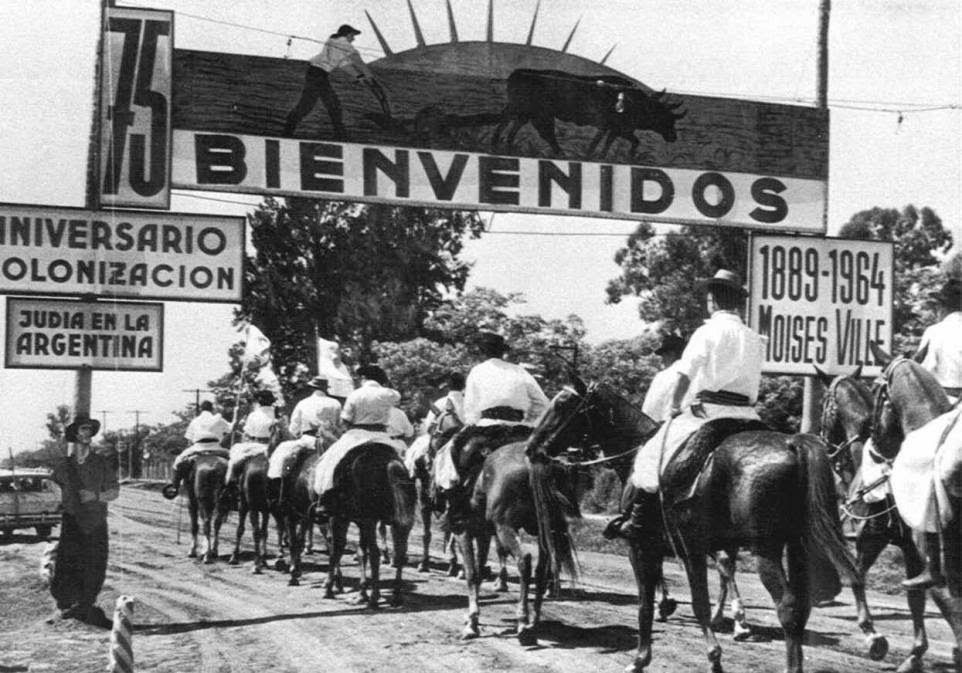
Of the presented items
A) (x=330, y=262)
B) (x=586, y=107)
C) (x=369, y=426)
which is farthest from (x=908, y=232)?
(x=369, y=426)

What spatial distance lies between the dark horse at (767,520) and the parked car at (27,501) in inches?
836

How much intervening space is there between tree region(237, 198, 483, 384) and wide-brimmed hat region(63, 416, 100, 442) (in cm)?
2269

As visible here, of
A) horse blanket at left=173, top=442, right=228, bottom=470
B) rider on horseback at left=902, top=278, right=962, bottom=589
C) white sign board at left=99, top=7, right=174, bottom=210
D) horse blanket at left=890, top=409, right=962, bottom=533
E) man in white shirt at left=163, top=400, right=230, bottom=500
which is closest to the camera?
horse blanket at left=890, top=409, right=962, bottom=533

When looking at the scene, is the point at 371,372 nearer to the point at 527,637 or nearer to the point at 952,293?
the point at 527,637

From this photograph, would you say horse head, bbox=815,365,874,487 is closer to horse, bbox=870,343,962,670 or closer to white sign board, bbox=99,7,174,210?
horse, bbox=870,343,962,670

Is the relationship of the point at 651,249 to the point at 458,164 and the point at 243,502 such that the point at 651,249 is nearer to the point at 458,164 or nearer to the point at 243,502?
the point at 243,502

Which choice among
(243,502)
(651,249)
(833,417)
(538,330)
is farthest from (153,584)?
(651,249)

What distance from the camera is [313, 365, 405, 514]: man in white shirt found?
45.5ft

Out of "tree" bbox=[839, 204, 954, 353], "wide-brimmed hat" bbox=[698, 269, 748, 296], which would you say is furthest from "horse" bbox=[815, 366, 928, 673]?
"tree" bbox=[839, 204, 954, 353]

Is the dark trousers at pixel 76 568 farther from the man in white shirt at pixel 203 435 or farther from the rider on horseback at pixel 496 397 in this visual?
the man in white shirt at pixel 203 435

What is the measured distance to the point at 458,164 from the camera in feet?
47.4

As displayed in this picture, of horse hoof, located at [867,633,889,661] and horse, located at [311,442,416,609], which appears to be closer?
horse hoof, located at [867,633,889,661]

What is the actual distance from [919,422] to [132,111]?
349 inches

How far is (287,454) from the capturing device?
16906 millimetres
